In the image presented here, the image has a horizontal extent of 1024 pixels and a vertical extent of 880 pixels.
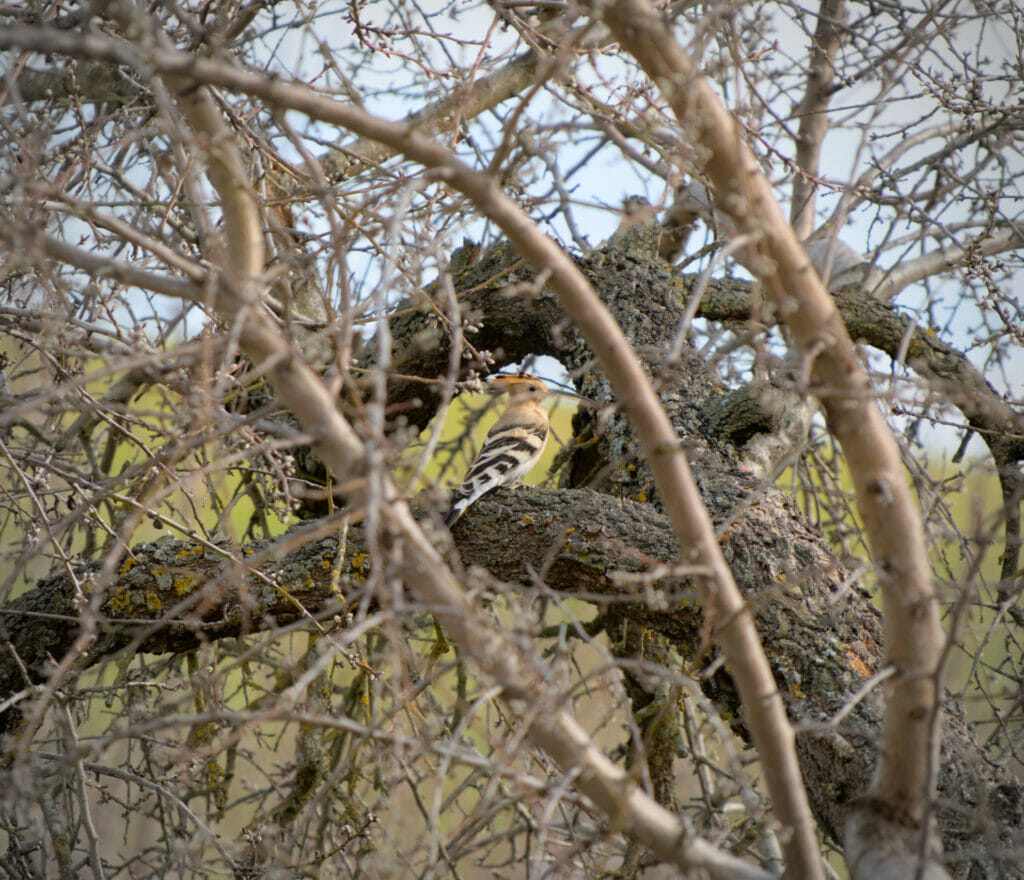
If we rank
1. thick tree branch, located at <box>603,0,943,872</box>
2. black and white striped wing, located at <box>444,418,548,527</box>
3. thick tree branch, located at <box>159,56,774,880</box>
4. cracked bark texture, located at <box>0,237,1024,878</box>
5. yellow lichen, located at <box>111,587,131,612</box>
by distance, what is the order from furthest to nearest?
1. black and white striped wing, located at <box>444,418,548,527</box>
2. yellow lichen, located at <box>111,587,131,612</box>
3. cracked bark texture, located at <box>0,237,1024,878</box>
4. thick tree branch, located at <box>603,0,943,872</box>
5. thick tree branch, located at <box>159,56,774,880</box>

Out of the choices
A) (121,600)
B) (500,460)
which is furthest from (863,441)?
(500,460)

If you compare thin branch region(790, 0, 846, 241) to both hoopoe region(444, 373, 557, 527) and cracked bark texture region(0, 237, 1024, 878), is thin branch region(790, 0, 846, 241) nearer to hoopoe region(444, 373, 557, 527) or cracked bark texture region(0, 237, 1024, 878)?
cracked bark texture region(0, 237, 1024, 878)

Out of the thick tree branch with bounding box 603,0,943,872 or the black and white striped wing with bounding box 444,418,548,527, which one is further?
the black and white striped wing with bounding box 444,418,548,527

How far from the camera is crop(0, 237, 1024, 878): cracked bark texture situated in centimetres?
275

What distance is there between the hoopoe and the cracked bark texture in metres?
0.31

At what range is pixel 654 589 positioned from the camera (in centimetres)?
325

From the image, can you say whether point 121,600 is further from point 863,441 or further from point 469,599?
point 863,441

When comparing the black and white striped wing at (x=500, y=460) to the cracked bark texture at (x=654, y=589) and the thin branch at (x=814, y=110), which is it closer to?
the cracked bark texture at (x=654, y=589)

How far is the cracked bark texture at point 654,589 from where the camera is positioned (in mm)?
2748

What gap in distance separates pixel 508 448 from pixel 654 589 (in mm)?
1720

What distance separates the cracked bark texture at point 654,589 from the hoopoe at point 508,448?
31cm

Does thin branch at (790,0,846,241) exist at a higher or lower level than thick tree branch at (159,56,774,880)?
higher

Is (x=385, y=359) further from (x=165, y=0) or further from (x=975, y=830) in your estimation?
(x=975, y=830)

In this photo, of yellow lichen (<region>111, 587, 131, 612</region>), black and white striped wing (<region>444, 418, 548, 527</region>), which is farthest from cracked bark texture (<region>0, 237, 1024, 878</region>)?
black and white striped wing (<region>444, 418, 548, 527</region>)
